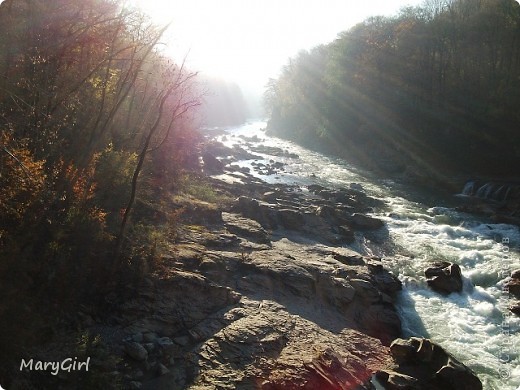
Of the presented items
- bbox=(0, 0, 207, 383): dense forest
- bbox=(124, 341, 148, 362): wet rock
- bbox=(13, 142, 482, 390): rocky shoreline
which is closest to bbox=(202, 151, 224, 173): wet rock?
bbox=(13, 142, 482, 390): rocky shoreline

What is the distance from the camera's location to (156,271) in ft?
34.1

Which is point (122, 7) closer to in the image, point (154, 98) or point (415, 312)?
point (154, 98)

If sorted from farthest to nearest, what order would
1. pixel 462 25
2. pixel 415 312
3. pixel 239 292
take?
1. pixel 462 25
2. pixel 415 312
3. pixel 239 292

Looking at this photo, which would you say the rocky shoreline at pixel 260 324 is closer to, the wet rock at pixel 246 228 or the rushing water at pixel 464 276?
the wet rock at pixel 246 228

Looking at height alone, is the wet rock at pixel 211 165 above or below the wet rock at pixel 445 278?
above

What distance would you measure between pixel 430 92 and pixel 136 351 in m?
46.0

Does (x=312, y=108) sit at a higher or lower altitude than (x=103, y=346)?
higher

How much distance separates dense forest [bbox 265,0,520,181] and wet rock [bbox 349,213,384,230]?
15864 mm

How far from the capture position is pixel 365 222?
21578 mm

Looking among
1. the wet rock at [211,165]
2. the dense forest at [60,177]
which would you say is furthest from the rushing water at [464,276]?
the wet rock at [211,165]

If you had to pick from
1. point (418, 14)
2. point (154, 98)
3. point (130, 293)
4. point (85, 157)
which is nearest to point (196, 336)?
point (130, 293)

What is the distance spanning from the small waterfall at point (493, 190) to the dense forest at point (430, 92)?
4190 millimetres

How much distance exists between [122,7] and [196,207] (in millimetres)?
8476

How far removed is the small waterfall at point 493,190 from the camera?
26.9m
